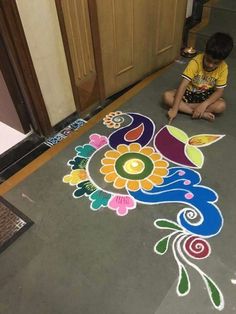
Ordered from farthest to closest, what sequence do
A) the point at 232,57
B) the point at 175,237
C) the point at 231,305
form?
A: the point at 232,57 < the point at 175,237 < the point at 231,305

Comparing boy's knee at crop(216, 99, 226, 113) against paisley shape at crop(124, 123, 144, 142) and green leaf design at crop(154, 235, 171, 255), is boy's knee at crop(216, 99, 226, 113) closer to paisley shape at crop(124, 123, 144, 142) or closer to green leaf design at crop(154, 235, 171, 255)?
paisley shape at crop(124, 123, 144, 142)

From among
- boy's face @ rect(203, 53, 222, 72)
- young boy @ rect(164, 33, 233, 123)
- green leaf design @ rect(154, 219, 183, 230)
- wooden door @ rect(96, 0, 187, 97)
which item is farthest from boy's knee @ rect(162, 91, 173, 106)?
green leaf design @ rect(154, 219, 183, 230)

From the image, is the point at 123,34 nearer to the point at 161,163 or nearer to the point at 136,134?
the point at 136,134

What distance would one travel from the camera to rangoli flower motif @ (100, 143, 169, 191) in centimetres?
145

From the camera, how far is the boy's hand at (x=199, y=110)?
1731 millimetres

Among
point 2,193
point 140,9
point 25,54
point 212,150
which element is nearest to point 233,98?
point 212,150

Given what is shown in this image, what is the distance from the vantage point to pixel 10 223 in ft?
4.29

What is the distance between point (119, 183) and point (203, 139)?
1.92 ft

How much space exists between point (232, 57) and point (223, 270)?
1825 millimetres

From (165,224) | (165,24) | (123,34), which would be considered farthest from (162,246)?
(165,24)

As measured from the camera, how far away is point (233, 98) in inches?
76.7

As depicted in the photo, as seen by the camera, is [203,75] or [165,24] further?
[165,24]

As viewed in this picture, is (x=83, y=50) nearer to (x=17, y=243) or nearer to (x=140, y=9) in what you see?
(x=140, y=9)

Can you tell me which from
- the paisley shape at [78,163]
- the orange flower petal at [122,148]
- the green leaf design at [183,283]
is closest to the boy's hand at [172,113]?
the orange flower petal at [122,148]
